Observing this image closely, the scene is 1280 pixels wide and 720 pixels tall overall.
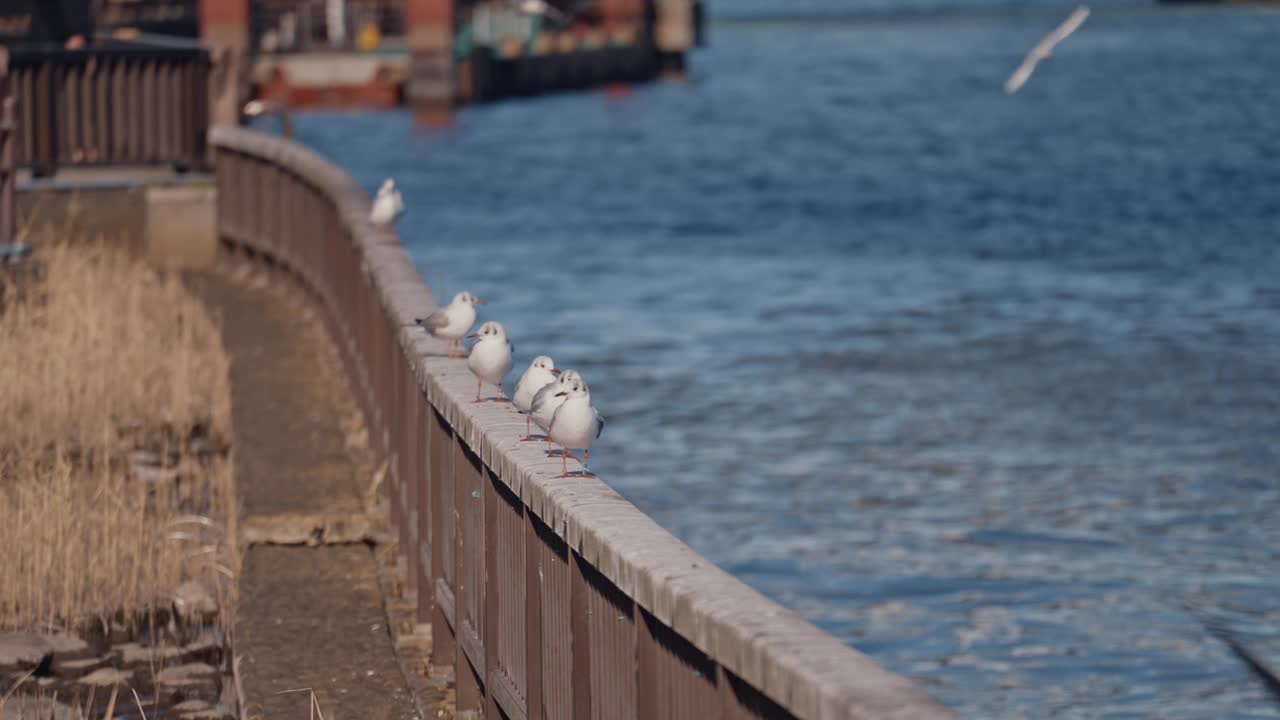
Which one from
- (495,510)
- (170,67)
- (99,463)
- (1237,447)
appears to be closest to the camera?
(495,510)

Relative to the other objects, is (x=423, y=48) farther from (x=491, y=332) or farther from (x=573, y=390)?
(x=573, y=390)

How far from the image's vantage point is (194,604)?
10805mm

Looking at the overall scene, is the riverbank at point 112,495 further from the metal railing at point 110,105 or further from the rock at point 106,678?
the metal railing at point 110,105

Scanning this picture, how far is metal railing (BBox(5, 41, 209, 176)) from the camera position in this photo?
21984 millimetres

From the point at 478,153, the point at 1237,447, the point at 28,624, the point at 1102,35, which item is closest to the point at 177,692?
the point at 28,624

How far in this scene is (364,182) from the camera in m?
54.5

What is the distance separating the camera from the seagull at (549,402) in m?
7.10

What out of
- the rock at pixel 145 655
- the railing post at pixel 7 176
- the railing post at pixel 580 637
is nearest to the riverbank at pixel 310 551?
the rock at pixel 145 655

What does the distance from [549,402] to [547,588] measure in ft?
2.08

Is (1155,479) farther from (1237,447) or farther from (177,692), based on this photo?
(177,692)

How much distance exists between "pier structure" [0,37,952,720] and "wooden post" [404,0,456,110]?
6451cm

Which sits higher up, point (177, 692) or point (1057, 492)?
point (177, 692)

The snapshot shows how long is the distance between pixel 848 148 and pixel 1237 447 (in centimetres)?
4679

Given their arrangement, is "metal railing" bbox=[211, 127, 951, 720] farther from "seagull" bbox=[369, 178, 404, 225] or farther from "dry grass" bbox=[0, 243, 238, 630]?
"dry grass" bbox=[0, 243, 238, 630]
